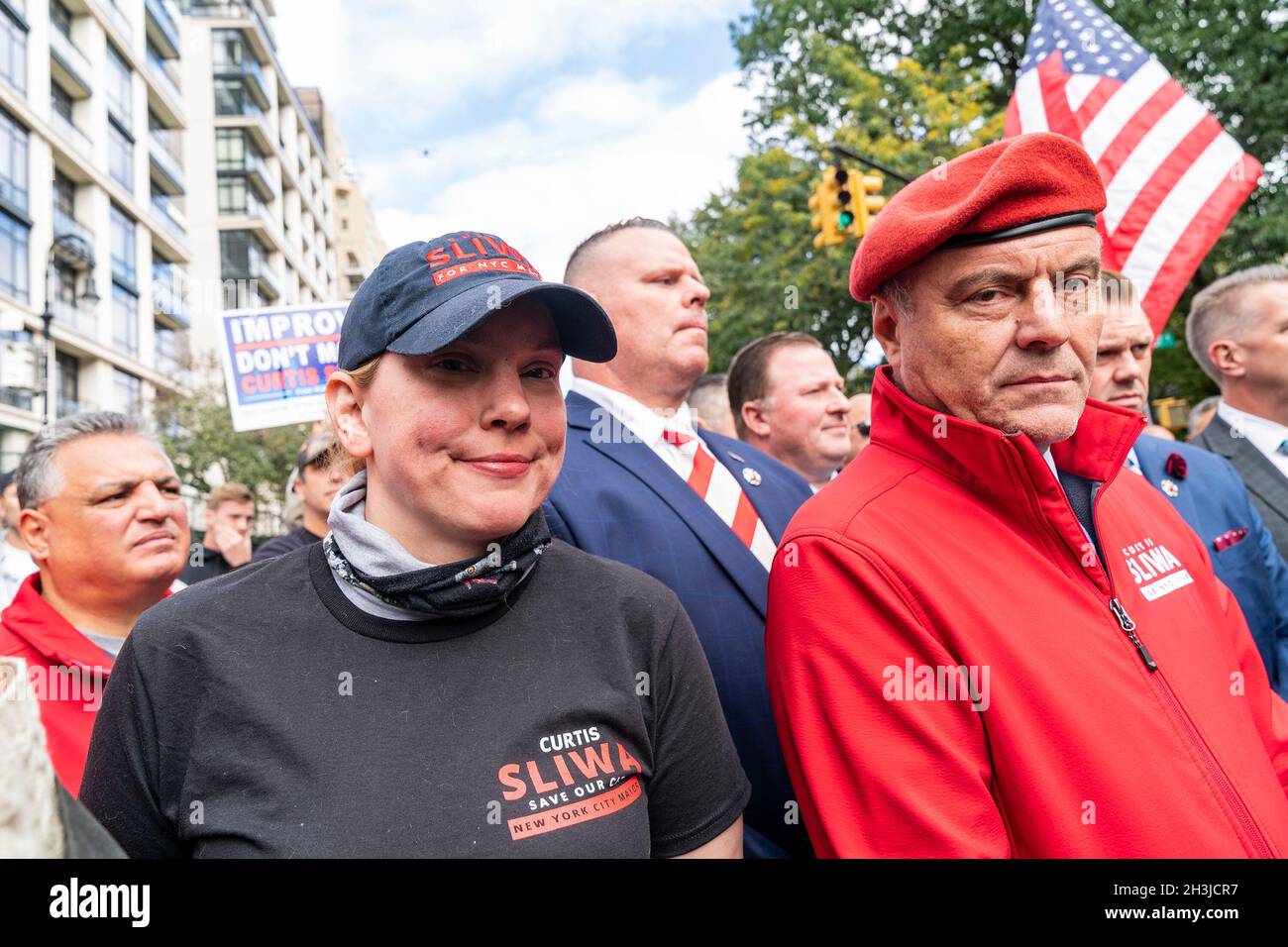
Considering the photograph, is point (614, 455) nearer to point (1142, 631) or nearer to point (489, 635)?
point (489, 635)

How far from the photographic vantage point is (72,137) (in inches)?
1120

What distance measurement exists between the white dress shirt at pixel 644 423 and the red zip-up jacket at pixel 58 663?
4.90 ft

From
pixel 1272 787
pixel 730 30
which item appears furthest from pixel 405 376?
pixel 730 30

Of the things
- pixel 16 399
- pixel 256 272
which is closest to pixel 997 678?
pixel 16 399

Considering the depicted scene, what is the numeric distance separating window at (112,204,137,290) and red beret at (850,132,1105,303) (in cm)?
3419

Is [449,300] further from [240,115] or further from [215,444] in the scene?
[240,115]

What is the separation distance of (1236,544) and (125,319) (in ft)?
115

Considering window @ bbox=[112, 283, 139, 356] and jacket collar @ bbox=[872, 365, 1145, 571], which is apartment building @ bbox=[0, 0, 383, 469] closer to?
window @ bbox=[112, 283, 139, 356]

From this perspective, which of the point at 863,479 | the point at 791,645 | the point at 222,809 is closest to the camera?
the point at 222,809

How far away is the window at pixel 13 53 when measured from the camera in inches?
962

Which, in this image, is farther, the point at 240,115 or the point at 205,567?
the point at 240,115
